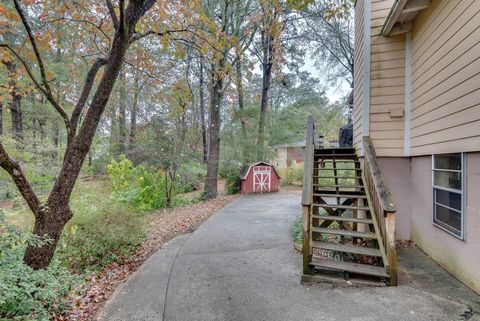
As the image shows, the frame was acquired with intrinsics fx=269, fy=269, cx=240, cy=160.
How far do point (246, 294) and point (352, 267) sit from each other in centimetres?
156

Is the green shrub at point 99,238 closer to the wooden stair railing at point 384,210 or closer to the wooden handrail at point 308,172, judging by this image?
the wooden handrail at point 308,172

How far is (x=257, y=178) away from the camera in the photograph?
1382 cm

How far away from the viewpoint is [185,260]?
15.6ft

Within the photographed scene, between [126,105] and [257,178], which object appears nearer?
[257,178]

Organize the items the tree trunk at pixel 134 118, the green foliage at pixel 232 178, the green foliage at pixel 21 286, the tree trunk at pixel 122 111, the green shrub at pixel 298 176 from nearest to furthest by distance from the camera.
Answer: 1. the green foliage at pixel 21 286
2. the tree trunk at pixel 134 118
3. the tree trunk at pixel 122 111
4. the green foliage at pixel 232 178
5. the green shrub at pixel 298 176

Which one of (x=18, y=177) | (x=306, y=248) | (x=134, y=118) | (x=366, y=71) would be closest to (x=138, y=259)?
(x=18, y=177)

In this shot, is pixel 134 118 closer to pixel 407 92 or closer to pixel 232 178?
pixel 232 178

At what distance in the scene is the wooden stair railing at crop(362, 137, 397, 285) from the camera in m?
3.46

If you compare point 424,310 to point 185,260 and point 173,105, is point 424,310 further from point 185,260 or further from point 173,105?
point 173,105

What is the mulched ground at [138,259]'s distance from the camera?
3351 mm

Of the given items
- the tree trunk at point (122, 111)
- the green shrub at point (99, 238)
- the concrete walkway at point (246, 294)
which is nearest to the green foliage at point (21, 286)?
the concrete walkway at point (246, 294)

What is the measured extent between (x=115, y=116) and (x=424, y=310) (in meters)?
15.2

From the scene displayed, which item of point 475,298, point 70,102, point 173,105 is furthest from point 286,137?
point 475,298

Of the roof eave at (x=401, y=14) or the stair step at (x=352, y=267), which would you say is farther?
the roof eave at (x=401, y=14)
